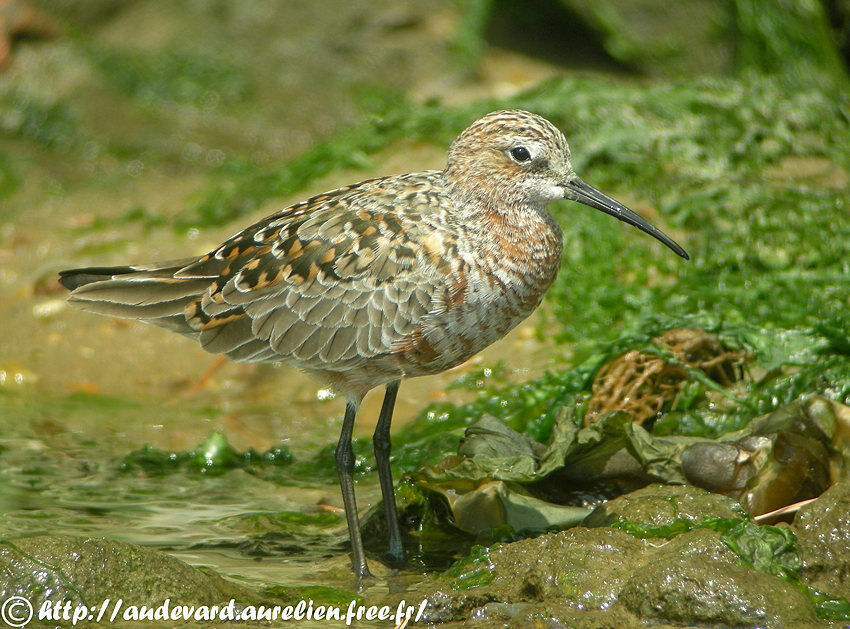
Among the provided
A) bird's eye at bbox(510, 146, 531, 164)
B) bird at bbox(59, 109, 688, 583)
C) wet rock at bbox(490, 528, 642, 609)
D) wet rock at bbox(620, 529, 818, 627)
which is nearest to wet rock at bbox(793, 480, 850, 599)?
wet rock at bbox(620, 529, 818, 627)

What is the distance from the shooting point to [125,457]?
7.38 metres

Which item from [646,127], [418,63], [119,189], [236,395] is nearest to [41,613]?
[236,395]

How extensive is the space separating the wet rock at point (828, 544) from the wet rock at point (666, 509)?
394 millimetres

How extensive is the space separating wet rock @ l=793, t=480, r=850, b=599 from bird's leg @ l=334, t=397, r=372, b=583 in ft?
7.58

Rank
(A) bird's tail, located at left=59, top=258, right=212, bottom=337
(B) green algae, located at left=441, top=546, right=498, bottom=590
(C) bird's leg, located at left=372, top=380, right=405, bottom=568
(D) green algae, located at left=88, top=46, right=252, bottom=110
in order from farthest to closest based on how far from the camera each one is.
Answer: (D) green algae, located at left=88, top=46, right=252, bottom=110
(A) bird's tail, located at left=59, top=258, right=212, bottom=337
(C) bird's leg, located at left=372, top=380, right=405, bottom=568
(B) green algae, located at left=441, top=546, right=498, bottom=590

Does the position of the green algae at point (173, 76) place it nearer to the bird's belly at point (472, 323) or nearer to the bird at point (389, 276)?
the bird at point (389, 276)

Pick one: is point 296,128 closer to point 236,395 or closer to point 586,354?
point 236,395

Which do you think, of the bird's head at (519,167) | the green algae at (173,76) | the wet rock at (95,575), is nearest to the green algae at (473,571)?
the wet rock at (95,575)

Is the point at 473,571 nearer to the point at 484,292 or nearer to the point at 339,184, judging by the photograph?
the point at 484,292

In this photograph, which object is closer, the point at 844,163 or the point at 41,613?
the point at 41,613

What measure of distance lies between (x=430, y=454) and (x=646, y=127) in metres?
4.75

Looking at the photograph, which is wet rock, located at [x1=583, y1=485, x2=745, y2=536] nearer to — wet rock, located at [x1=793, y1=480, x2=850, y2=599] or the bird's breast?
wet rock, located at [x1=793, y1=480, x2=850, y2=599]

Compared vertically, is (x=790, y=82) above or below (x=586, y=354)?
above

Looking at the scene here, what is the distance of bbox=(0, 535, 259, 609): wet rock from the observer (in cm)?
475
